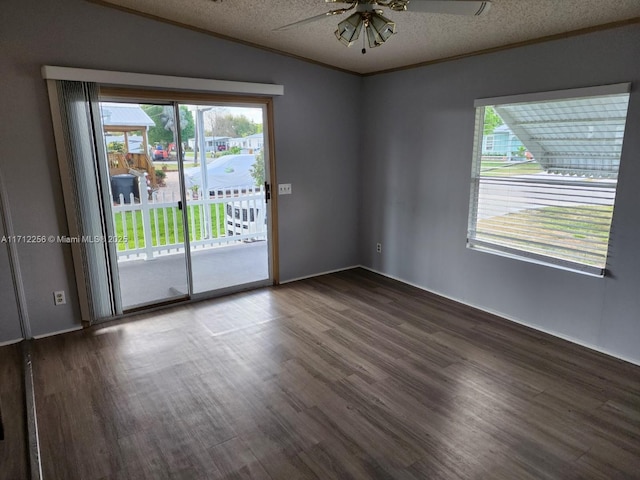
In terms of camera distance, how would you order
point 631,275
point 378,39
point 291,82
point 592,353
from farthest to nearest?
point 291,82
point 592,353
point 631,275
point 378,39

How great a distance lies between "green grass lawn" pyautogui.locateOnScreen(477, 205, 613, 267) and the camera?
9.91 feet

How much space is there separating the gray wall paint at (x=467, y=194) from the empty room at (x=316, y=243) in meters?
0.02

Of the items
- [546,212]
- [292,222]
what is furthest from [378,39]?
[292,222]

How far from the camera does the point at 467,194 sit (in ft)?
12.7

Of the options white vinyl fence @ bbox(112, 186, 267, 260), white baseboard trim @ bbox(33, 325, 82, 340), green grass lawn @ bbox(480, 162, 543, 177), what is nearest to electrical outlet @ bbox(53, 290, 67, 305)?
white baseboard trim @ bbox(33, 325, 82, 340)

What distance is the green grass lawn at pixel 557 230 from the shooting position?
3.02 meters

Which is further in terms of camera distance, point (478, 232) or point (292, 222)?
point (292, 222)

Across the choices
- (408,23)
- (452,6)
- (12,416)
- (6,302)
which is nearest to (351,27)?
(452,6)

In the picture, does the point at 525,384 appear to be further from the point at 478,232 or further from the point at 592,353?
the point at 478,232

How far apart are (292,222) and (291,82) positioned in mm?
1535

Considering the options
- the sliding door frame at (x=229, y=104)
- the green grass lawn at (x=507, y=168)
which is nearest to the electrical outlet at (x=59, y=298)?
the sliding door frame at (x=229, y=104)

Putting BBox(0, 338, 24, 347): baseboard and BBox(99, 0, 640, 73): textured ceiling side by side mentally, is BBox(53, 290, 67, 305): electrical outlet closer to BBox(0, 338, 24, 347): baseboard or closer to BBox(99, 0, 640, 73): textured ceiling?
BBox(0, 338, 24, 347): baseboard

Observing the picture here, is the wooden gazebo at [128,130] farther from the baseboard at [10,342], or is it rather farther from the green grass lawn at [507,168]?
the green grass lawn at [507,168]

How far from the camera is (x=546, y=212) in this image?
11.0 ft
